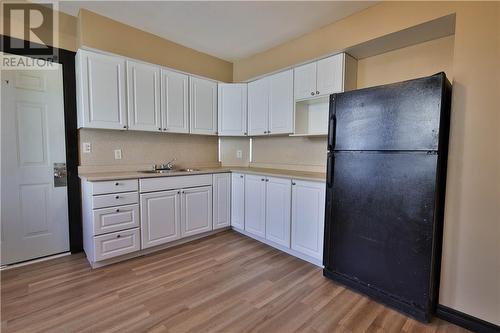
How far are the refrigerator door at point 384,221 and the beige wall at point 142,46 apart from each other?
2.45m

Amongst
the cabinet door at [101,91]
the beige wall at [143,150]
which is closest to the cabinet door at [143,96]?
the cabinet door at [101,91]

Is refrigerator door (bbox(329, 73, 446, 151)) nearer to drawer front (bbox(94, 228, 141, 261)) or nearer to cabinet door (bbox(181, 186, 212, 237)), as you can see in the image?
cabinet door (bbox(181, 186, 212, 237))

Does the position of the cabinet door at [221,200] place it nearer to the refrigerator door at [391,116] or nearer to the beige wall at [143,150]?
the beige wall at [143,150]

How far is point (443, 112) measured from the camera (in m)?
1.58

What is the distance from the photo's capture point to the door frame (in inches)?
100

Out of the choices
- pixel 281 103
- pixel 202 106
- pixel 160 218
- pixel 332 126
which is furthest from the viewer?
pixel 202 106

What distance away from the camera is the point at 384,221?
1.81m

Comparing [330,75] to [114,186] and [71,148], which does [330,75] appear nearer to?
[114,186]

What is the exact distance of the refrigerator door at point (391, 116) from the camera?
1.58 meters

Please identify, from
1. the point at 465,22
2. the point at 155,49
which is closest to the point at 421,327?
the point at 465,22

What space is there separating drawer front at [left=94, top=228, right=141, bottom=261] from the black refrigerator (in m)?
1.97

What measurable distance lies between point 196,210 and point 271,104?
1653 mm

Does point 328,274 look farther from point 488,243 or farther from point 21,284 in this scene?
point 21,284

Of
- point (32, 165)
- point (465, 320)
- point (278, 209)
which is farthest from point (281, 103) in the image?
point (32, 165)
